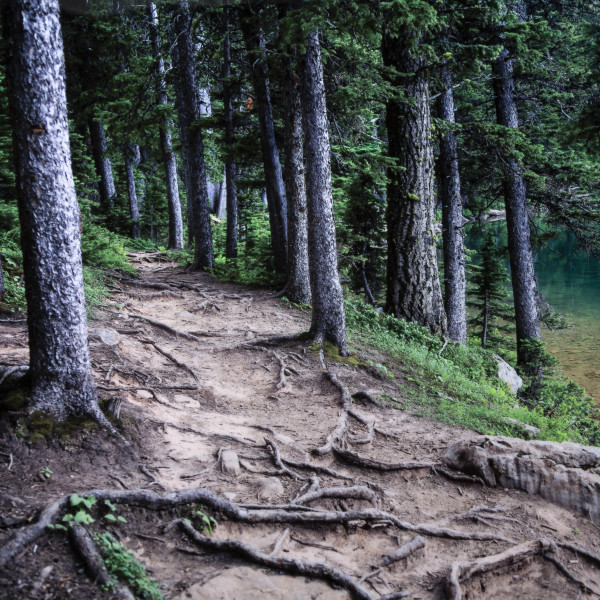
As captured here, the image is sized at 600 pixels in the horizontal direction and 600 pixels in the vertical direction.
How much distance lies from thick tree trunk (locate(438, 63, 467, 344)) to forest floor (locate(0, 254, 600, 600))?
6.42 m

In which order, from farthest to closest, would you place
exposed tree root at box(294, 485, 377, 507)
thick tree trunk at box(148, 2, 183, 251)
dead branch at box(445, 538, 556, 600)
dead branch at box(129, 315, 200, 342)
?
thick tree trunk at box(148, 2, 183, 251)
dead branch at box(129, 315, 200, 342)
exposed tree root at box(294, 485, 377, 507)
dead branch at box(445, 538, 556, 600)

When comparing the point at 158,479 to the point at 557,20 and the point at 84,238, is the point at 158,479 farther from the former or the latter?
the point at 557,20

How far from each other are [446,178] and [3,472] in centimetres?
1375

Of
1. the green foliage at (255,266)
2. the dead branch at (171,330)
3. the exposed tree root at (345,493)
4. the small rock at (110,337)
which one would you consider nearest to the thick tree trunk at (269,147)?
the green foliage at (255,266)

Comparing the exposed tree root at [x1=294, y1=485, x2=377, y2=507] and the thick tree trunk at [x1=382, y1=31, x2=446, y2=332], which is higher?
the thick tree trunk at [x1=382, y1=31, x2=446, y2=332]

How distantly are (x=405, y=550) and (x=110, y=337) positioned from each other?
19.3ft

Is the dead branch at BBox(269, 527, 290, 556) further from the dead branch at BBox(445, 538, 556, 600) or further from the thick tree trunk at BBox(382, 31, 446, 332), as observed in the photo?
the thick tree trunk at BBox(382, 31, 446, 332)

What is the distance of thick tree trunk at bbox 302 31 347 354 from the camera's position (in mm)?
8703

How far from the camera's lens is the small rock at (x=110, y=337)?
7951 millimetres

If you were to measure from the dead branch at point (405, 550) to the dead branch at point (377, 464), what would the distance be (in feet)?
4.48

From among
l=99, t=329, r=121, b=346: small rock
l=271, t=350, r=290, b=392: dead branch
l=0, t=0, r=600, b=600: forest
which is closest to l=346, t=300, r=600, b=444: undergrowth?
l=0, t=0, r=600, b=600: forest

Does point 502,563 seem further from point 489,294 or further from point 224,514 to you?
point 489,294

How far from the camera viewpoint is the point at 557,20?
56.2 ft

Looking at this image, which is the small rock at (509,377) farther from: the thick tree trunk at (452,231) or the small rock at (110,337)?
the small rock at (110,337)
